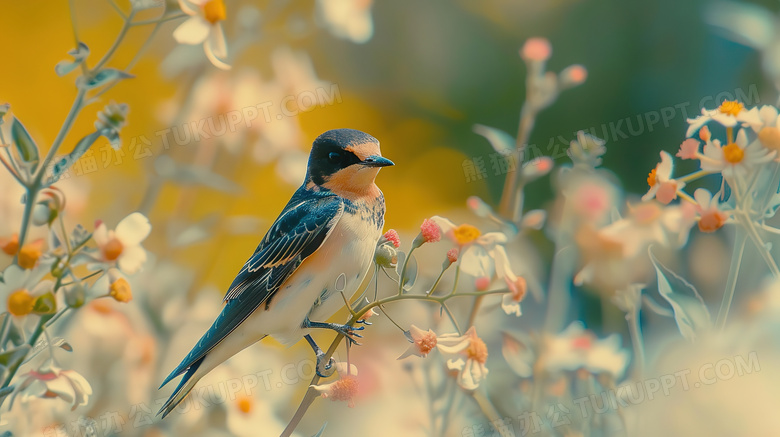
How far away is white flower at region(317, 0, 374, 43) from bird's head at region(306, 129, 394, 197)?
12 centimetres

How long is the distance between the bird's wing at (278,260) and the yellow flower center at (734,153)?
0.43 m

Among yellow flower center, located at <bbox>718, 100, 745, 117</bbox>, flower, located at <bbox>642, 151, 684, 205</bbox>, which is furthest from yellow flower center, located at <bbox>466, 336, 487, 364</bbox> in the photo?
yellow flower center, located at <bbox>718, 100, 745, 117</bbox>

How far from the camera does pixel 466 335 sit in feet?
2.20

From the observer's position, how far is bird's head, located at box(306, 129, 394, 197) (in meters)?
0.91

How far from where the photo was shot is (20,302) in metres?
0.52

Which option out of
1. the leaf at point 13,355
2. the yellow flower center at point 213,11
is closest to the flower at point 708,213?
the yellow flower center at point 213,11

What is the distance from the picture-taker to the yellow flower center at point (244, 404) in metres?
0.82

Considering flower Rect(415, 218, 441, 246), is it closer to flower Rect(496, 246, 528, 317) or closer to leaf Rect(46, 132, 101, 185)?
flower Rect(496, 246, 528, 317)

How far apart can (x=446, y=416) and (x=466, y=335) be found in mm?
156

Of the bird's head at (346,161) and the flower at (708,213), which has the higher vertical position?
the bird's head at (346,161)

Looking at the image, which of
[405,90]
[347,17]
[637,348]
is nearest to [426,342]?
[637,348]

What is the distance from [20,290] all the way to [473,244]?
0.37 meters

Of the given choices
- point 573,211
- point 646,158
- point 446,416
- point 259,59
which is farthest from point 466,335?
point 646,158

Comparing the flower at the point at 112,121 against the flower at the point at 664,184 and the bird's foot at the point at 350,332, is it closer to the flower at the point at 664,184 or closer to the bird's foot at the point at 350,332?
the bird's foot at the point at 350,332
